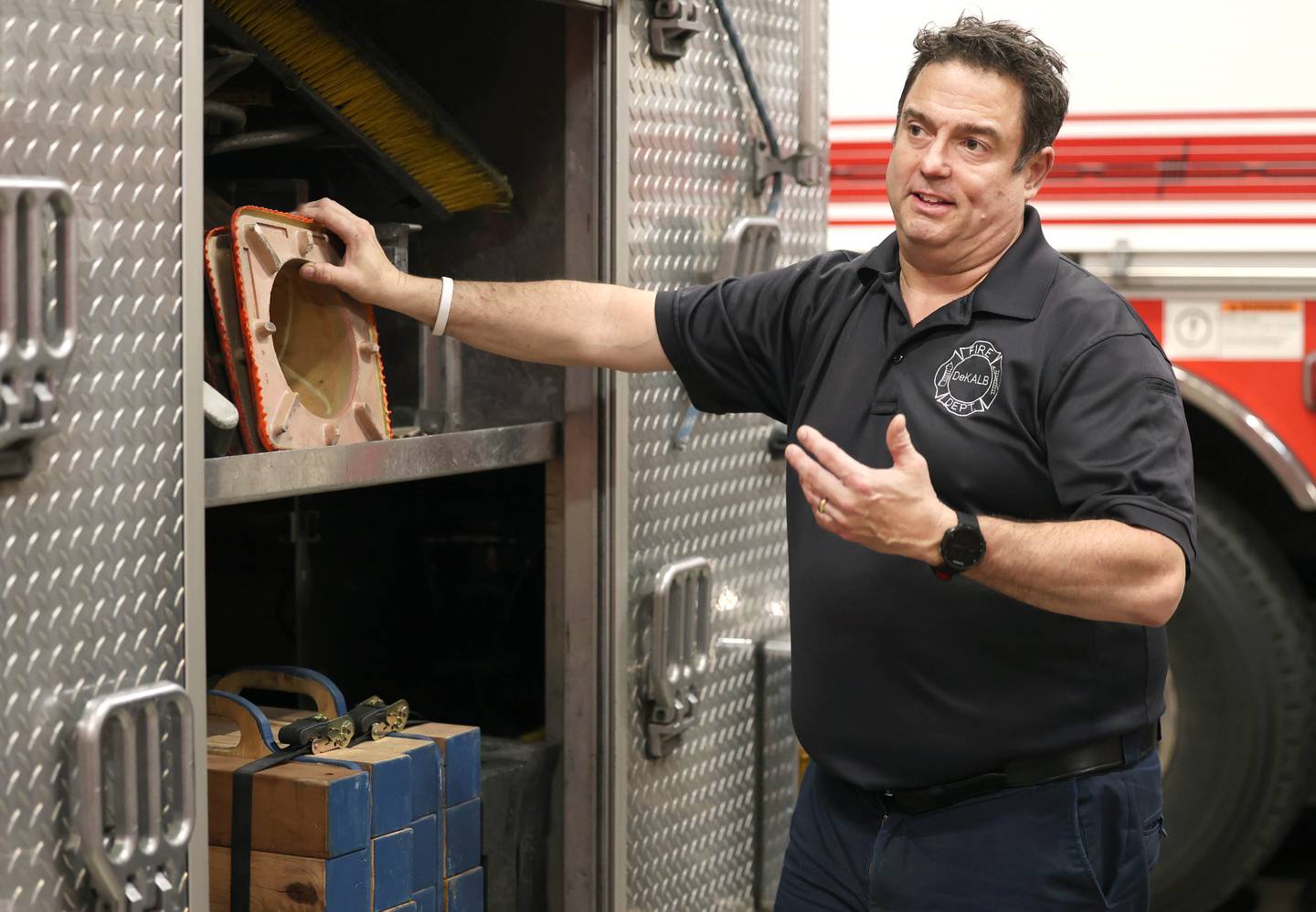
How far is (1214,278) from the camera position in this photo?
13.3 ft

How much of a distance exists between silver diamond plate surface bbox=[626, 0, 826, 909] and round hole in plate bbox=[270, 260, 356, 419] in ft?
1.80

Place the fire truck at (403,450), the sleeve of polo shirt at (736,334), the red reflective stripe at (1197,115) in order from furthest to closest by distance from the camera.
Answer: the red reflective stripe at (1197,115) → the sleeve of polo shirt at (736,334) → the fire truck at (403,450)

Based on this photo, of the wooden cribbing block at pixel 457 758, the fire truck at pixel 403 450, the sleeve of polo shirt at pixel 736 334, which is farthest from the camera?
the sleeve of polo shirt at pixel 736 334

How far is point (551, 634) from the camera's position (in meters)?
2.90

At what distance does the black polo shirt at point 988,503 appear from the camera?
226 centimetres

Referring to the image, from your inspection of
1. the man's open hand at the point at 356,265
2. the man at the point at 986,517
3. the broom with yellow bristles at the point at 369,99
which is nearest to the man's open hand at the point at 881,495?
the man at the point at 986,517

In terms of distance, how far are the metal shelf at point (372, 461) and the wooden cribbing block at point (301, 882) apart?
505 millimetres

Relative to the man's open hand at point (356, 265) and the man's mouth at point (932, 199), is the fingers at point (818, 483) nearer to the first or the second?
the man's mouth at point (932, 199)

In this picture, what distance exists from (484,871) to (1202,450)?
2421 mm

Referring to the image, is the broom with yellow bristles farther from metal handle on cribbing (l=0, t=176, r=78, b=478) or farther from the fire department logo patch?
the fire department logo patch

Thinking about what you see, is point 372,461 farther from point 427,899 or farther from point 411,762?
point 427,899

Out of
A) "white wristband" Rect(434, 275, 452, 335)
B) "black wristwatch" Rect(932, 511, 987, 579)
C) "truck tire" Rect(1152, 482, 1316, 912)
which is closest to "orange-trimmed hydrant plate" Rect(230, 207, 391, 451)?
"white wristband" Rect(434, 275, 452, 335)

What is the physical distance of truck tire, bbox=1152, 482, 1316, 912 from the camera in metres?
4.21

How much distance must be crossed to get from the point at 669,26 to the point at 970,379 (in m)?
0.91
